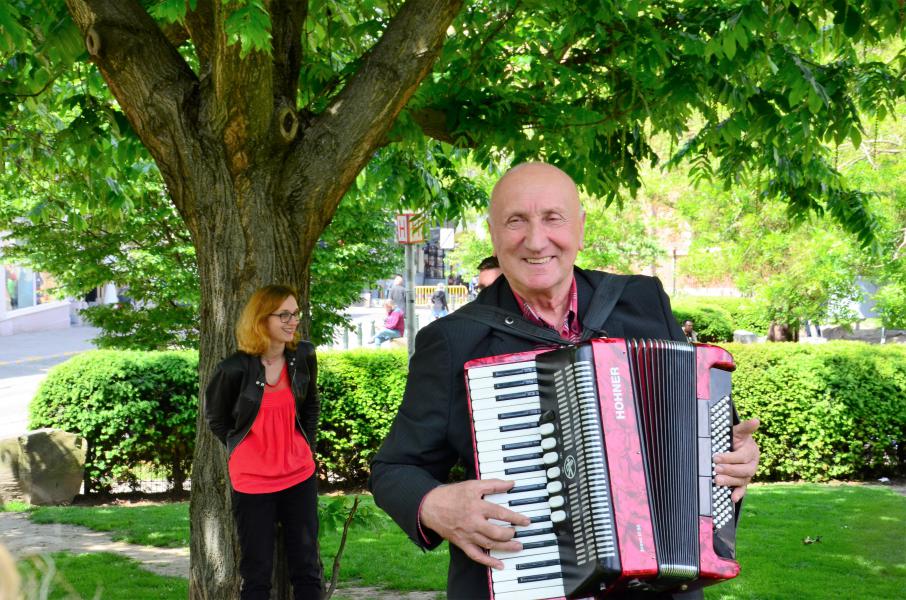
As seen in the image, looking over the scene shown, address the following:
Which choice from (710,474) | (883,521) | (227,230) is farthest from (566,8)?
(883,521)

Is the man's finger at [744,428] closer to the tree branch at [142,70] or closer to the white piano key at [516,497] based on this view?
the white piano key at [516,497]

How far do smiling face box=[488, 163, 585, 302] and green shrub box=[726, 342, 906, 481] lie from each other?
9774 millimetres

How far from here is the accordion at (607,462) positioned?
2.53 metres

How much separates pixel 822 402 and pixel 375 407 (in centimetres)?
528

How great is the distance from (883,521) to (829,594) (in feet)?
9.34

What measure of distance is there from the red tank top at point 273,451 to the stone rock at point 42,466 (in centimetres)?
610

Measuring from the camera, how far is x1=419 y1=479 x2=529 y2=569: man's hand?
2539mm

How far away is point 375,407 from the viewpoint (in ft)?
38.3

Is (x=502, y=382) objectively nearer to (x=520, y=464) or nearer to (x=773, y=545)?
(x=520, y=464)

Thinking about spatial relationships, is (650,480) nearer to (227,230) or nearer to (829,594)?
(227,230)

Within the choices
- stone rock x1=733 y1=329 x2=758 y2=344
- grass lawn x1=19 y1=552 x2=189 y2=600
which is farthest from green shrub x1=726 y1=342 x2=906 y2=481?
stone rock x1=733 y1=329 x2=758 y2=344

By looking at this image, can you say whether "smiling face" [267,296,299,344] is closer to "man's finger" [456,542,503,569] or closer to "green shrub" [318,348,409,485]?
"man's finger" [456,542,503,569]

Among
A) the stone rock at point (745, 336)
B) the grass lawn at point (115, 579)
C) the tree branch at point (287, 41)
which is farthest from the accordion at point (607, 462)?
the stone rock at point (745, 336)

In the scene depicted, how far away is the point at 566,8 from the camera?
6.27 metres
